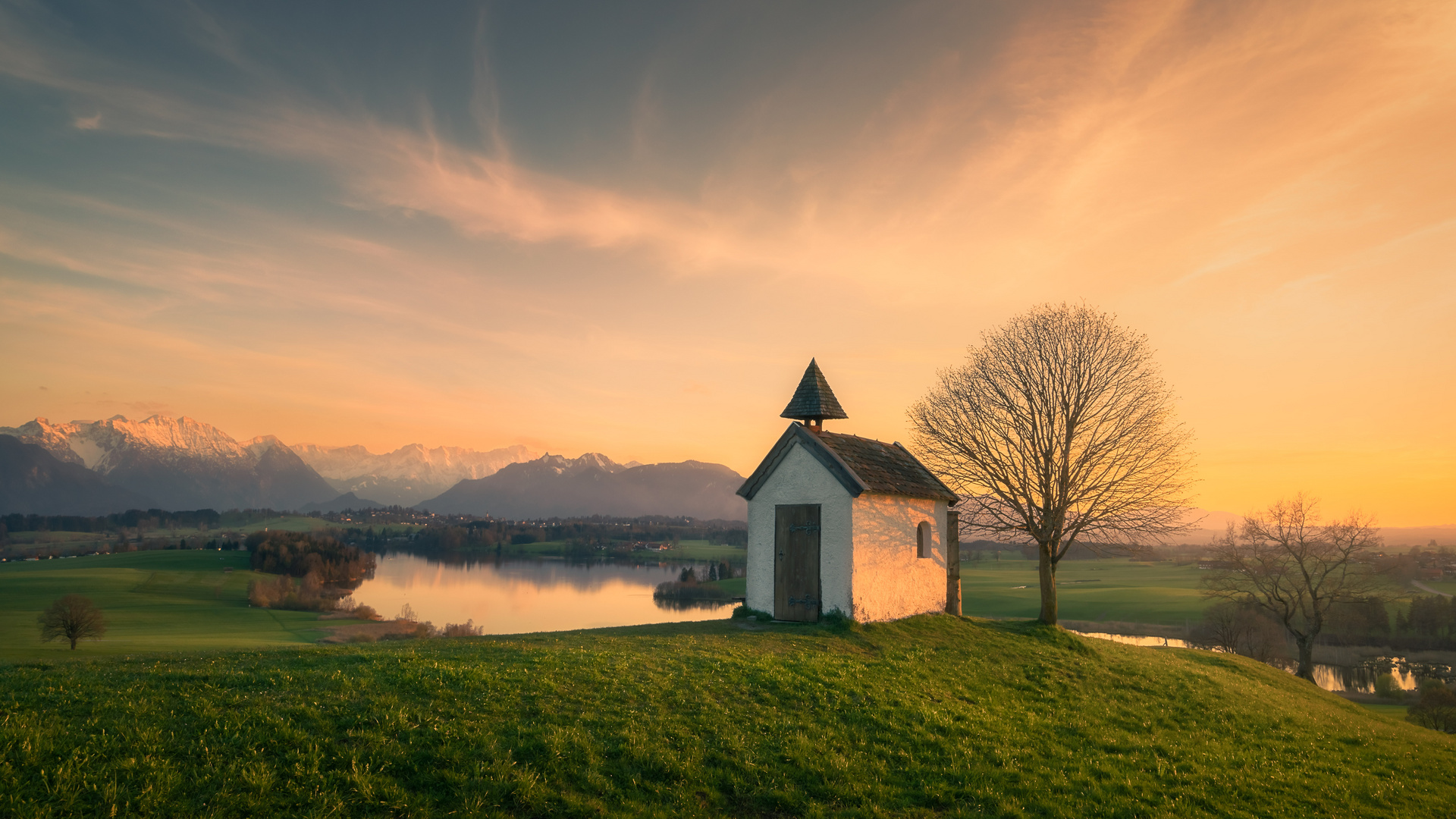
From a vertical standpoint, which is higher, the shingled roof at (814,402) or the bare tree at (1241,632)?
the shingled roof at (814,402)

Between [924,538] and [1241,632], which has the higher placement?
[924,538]

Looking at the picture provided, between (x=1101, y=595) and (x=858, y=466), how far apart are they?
96966 millimetres

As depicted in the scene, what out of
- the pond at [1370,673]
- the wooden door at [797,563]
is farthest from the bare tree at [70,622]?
the pond at [1370,673]

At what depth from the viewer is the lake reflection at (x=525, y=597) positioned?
9234 centimetres

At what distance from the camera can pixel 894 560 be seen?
25906 mm

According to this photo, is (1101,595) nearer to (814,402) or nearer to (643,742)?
(814,402)

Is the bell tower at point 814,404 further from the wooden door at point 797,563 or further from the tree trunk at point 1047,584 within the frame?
the tree trunk at point 1047,584

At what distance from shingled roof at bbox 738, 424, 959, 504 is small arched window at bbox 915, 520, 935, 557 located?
1.25 metres

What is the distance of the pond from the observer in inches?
2336

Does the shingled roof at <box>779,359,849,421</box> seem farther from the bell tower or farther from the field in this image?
the field

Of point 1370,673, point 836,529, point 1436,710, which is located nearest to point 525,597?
point 836,529

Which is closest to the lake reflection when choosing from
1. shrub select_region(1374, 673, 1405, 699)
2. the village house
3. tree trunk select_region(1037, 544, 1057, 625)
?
tree trunk select_region(1037, 544, 1057, 625)

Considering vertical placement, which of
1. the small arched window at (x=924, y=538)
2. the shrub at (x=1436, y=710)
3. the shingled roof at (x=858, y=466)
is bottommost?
the shrub at (x=1436, y=710)

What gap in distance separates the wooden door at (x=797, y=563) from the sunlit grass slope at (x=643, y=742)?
5600 millimetres
